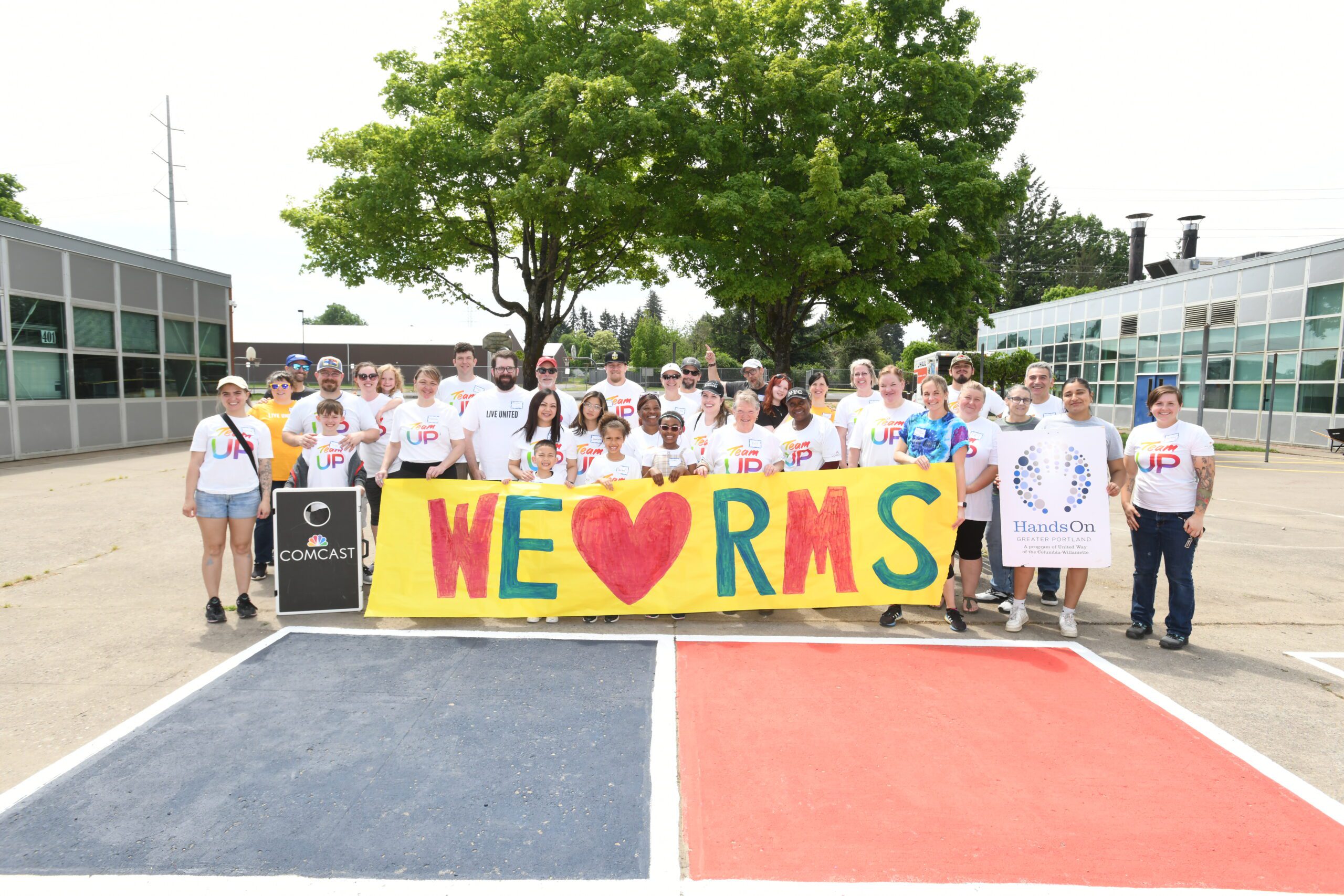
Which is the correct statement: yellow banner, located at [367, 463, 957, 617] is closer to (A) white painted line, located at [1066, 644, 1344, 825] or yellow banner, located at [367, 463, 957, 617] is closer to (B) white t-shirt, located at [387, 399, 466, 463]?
(B) white t-shirt, located at [387, 399, 466, 463]

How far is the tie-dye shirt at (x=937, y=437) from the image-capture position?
607 centimetres

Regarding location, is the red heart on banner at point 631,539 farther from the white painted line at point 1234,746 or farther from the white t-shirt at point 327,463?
the white painted line at point 1234,746

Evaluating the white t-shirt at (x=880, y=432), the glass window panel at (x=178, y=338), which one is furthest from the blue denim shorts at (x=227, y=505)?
the glass window panel at (x=178, y=338)

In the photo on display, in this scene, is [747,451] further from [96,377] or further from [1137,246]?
[1137,246]

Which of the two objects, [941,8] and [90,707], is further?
[941,8]

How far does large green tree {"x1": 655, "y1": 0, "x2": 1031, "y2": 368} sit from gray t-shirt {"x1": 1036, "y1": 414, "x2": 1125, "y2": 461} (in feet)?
41.2

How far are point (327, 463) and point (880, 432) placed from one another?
495 cm

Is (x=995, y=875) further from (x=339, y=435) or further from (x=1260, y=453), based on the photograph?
(x=1260, y=453)

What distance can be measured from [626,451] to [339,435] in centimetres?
268

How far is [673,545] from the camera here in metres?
6.25

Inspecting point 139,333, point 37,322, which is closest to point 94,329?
point 139,333

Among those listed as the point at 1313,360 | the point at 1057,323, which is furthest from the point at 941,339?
the point at 1313,360

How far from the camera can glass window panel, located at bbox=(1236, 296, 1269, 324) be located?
24359 millimetres

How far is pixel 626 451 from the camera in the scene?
21.1 feet
